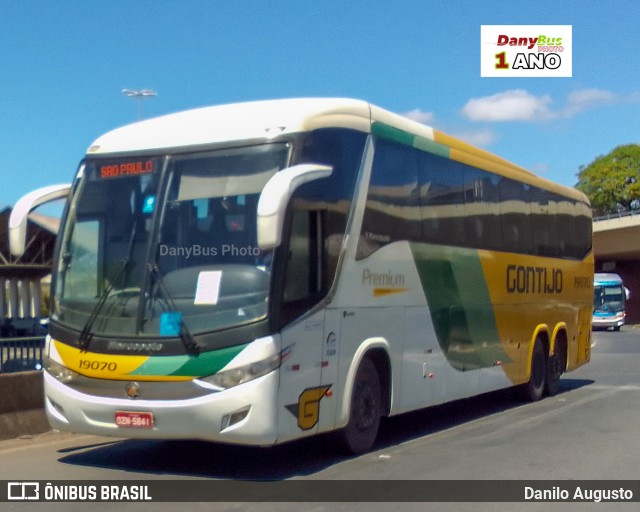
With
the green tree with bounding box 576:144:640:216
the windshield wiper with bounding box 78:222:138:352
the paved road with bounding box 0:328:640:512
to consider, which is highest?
the green tree with bounding box 576:144:640:216

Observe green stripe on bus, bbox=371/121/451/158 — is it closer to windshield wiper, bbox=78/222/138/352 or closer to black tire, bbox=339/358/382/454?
black tire, bbox=339/358/382/454

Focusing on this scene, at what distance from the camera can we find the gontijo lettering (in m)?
14.1

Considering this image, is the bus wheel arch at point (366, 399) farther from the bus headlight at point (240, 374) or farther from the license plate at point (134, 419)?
the license plate at point (134, 419)

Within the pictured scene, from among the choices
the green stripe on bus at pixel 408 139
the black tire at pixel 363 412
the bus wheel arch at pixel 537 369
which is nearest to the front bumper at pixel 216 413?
the black tire at pixel 363 412

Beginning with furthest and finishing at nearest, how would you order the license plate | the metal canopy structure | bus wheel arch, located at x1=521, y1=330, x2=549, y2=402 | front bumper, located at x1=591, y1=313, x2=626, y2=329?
front bumper, located at x1=591, y1=313, x2=626, y2=329
the metal canopy structure
bus wheel arch, located at x1=521, y1=330, x2=549, y2=402
the license plate

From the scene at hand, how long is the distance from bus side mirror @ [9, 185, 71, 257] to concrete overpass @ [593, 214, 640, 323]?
51984 millimetres

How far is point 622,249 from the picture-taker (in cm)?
5997

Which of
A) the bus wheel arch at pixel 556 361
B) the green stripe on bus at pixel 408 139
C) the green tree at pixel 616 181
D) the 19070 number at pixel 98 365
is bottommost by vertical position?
the bus wheel arch at pixel 556 361

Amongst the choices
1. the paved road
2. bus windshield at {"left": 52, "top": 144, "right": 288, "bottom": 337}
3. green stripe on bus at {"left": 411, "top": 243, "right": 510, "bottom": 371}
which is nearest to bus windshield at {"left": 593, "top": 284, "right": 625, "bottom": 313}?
the paved road

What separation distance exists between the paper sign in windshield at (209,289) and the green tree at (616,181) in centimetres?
9540

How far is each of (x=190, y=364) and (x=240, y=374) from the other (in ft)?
1.53

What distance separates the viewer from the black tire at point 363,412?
9.49 metres

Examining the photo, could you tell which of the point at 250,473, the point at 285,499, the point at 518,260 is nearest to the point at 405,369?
the point at 250,473

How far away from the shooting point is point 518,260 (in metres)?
14.3
